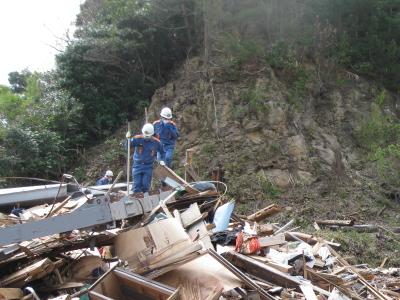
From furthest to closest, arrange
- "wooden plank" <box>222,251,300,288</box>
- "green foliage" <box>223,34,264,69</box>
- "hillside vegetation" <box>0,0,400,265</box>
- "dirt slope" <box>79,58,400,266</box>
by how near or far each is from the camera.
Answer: "green foliage" <box>223,34,264,69</box>
"hillside vegetation" <box>0,0,400,265</box>
"dirt slope" <box>79,58,400,266</box>
"wooden plank" <box>222,251,300,288</box>

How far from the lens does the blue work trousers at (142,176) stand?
8.68 metres

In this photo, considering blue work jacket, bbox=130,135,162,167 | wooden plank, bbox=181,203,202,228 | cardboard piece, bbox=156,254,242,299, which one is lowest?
cardboard piece, bbox=156,254,242,299

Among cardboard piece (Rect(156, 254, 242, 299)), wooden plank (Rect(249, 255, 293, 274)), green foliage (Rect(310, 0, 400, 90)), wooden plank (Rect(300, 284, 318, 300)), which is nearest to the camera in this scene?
cardboard piece (Rect(156, 254, 242, 299))

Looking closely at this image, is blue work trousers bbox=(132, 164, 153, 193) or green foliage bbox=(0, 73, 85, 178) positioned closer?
blue work trousers bbox=(132, 164, 153, 193)

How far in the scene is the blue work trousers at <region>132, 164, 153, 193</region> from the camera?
868 centimetres

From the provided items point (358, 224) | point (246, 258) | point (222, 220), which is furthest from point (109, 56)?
point (246, 258)

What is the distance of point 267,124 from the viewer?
15117mm

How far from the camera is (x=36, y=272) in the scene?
5.31 metres

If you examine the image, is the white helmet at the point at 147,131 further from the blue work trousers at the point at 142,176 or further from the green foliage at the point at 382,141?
the green foliage at the point at 382,141

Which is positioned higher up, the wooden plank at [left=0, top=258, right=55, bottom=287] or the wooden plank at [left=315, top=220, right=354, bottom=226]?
the wooden plank at [left=0, top=258, right=55, bottom=287]

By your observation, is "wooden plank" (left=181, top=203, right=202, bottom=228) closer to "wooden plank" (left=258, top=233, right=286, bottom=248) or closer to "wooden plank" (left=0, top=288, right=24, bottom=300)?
"wooden plank" (left=258, top=233, right=286, bottom=248)

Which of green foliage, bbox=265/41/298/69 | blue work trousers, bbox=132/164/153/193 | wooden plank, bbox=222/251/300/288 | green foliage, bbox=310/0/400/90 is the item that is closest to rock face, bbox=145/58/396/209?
green foliage, bbox=265/41/298/69

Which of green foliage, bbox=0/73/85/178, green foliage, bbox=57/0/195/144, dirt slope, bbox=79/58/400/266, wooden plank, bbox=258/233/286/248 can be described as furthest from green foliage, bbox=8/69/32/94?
wooden plank, bbox=258/233/286/248

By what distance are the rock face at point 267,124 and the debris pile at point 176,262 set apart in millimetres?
6415
